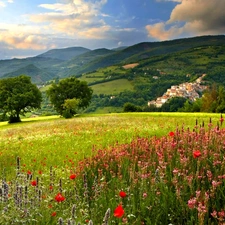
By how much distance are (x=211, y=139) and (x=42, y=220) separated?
15.7 ft

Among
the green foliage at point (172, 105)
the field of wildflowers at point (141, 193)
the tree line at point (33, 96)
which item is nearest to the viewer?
the field of wildflowers at point (141, 193)

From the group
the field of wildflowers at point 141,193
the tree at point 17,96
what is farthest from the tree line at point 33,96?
the field of wildflowers at point 141,193

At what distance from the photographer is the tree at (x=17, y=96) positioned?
203 feet

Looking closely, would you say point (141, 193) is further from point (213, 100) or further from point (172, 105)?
point (172, 105)

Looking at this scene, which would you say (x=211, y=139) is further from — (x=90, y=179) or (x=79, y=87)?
(x=79, y=87)

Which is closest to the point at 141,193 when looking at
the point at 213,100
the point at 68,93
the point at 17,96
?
the point at 17,96

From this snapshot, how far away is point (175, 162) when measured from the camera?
7125 millimetres

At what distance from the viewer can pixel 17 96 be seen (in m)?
62.3

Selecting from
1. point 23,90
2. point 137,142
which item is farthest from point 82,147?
point 23,90

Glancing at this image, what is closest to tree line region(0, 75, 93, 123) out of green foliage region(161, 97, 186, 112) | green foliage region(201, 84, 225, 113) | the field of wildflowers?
green foliage region(201, 84, 225, 113)

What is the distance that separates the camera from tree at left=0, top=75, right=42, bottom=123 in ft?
203

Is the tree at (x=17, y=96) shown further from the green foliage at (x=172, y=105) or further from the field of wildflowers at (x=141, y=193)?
the green foliage at (x=172, y=105)

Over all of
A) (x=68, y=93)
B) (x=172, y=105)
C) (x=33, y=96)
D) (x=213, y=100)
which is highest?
(x=68, y=93)

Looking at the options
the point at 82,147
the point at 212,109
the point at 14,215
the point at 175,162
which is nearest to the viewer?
the point at 14,215
